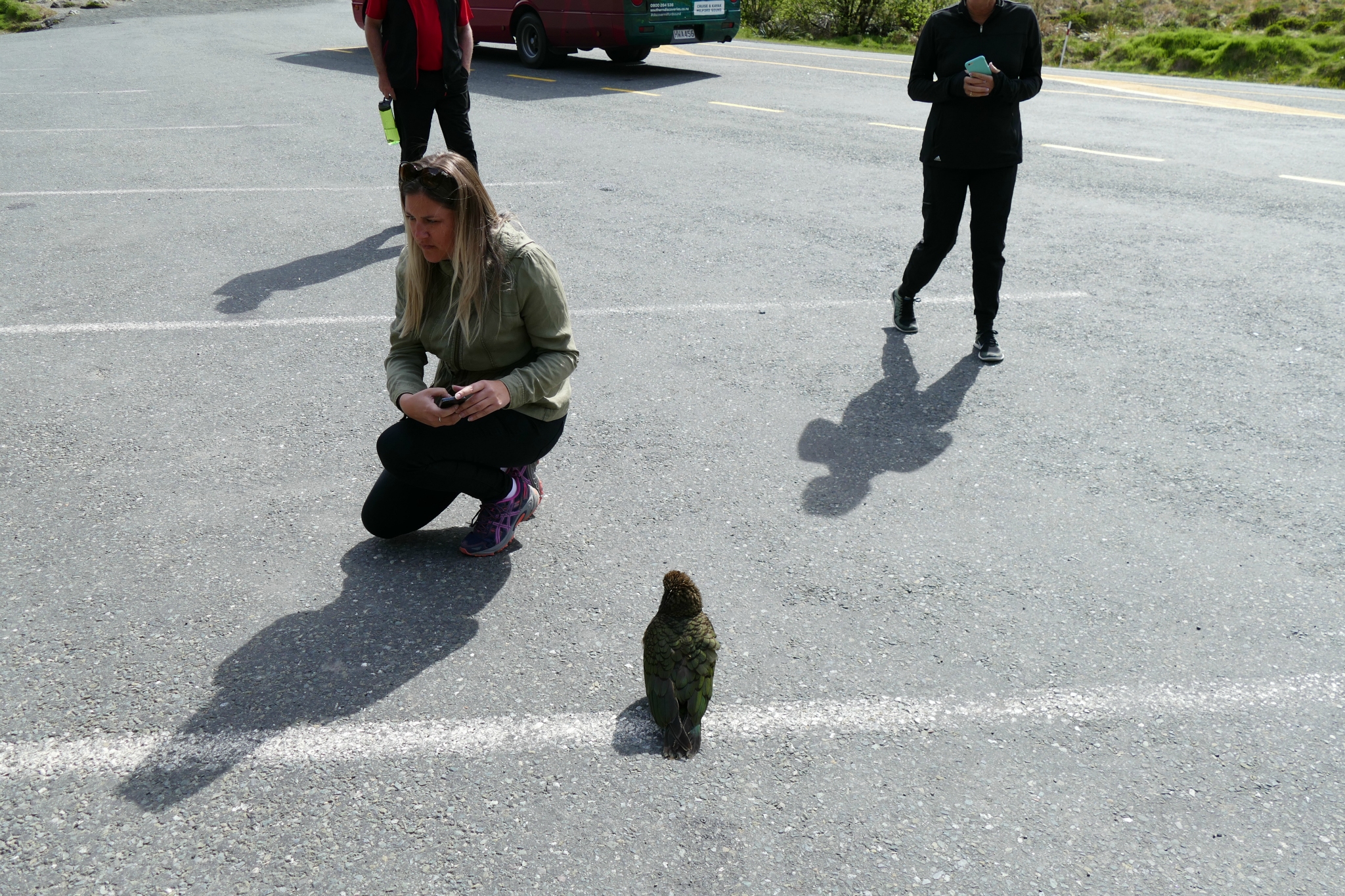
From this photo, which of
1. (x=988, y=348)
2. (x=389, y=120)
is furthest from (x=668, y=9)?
(x=988, y=348)

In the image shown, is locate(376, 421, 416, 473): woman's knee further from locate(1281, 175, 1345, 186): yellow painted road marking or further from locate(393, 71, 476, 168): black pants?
locate(1281, 175, 1345, 186): yellow painted road marking

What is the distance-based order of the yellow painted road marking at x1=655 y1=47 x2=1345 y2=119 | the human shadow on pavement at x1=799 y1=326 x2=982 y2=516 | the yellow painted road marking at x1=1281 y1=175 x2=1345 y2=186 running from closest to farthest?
the human shadow on pavement at x1=799 y1=326 x2=982 y2=516 < the yellow painted road marking at x1=1281 y1=175 x2=1345 y2=186 < the yellow painted road marking at x1=655 y1=47 x2=1345 y2=119

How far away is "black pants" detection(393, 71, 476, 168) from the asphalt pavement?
2.56ft

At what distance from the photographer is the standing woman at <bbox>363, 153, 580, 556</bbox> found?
3.23 metres

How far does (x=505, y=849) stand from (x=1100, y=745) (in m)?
1.62

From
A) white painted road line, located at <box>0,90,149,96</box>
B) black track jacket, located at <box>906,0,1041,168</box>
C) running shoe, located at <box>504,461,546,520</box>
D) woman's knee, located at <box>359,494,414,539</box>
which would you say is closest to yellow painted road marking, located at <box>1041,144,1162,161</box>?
black track jacket, located at <box>906,0,1041,168</box>

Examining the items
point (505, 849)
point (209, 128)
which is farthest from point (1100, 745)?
point (209, 128)

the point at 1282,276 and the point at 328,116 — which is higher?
the point at 328,116

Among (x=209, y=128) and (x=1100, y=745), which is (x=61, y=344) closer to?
(x=1100, y=745)

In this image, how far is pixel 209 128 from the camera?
1134 cm

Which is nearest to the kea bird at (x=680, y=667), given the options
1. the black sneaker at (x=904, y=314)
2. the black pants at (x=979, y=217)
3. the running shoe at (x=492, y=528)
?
the running shoe at (x=492, y=528)

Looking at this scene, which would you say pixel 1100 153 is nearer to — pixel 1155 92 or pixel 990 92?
pixel 990 92

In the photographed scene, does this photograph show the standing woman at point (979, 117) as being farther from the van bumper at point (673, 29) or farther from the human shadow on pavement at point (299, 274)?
the van bumper at point (673, 29)

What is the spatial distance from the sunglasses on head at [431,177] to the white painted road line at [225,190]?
19.3 feet
